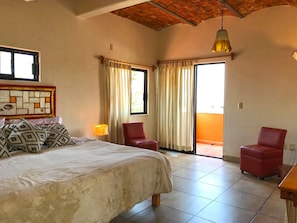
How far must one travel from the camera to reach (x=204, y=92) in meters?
7.51

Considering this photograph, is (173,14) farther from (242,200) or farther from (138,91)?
(242,200)

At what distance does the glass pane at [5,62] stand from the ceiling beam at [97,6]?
1484 millimetres

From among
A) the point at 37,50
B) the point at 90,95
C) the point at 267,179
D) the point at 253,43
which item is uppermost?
the point at 253,43

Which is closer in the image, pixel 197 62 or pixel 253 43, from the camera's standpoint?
pixel 253 43

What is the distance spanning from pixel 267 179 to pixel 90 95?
141 inches

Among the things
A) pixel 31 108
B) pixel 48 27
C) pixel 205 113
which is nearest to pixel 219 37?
pixel 48 27

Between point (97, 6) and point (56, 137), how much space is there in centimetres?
233

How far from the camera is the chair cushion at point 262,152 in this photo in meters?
3.94

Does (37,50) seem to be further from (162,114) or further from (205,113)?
(205,113)

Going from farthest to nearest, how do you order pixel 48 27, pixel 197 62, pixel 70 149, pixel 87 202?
pixel 197 62 < pixel 48 27 < pixel 70 149 < pixel 87 202

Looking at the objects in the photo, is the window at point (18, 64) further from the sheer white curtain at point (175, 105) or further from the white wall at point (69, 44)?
the sheer white curtain at point (175, 105)

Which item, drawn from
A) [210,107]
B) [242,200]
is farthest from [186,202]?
[210,107]

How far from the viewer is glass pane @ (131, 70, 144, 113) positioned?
18.9 ft

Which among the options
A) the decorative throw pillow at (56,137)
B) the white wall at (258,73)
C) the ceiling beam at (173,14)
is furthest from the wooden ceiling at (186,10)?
the decorative throw pillow at (56,137)
